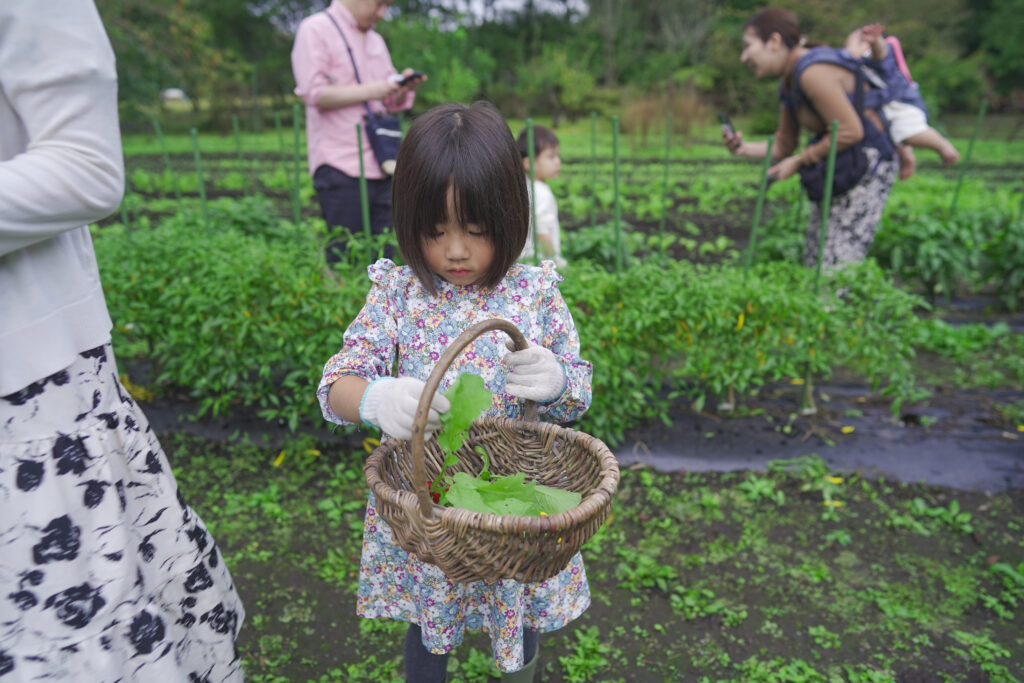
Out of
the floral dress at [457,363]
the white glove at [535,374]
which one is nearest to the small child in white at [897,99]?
the floral dress at [457,363]

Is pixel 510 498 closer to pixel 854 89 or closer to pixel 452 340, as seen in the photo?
pixel 452 340

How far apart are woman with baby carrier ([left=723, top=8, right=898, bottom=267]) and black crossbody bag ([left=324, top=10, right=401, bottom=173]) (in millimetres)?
1576

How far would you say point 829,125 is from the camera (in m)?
3.12

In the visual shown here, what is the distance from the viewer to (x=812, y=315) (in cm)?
261

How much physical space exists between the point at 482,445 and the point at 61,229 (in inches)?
29.7

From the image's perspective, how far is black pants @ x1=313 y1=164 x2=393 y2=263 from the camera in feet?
9.75

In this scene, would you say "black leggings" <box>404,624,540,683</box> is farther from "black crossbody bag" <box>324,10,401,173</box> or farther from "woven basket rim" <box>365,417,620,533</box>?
"black crossbody bag" <box>324,10,401,173</box>

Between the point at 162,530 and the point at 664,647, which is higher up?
the point at 162,530

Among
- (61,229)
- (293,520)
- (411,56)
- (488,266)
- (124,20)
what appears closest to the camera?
(61,229)

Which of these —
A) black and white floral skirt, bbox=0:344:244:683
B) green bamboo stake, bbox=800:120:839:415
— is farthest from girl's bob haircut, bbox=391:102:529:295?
green bamboo stake, bbox=800:120:839:415

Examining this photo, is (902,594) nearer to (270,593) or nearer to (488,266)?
(488,266)

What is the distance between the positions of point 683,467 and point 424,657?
1.53 metres

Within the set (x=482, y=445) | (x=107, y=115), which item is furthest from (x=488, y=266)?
(x=107, y=115)

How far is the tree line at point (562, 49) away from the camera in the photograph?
11609 millimetres
